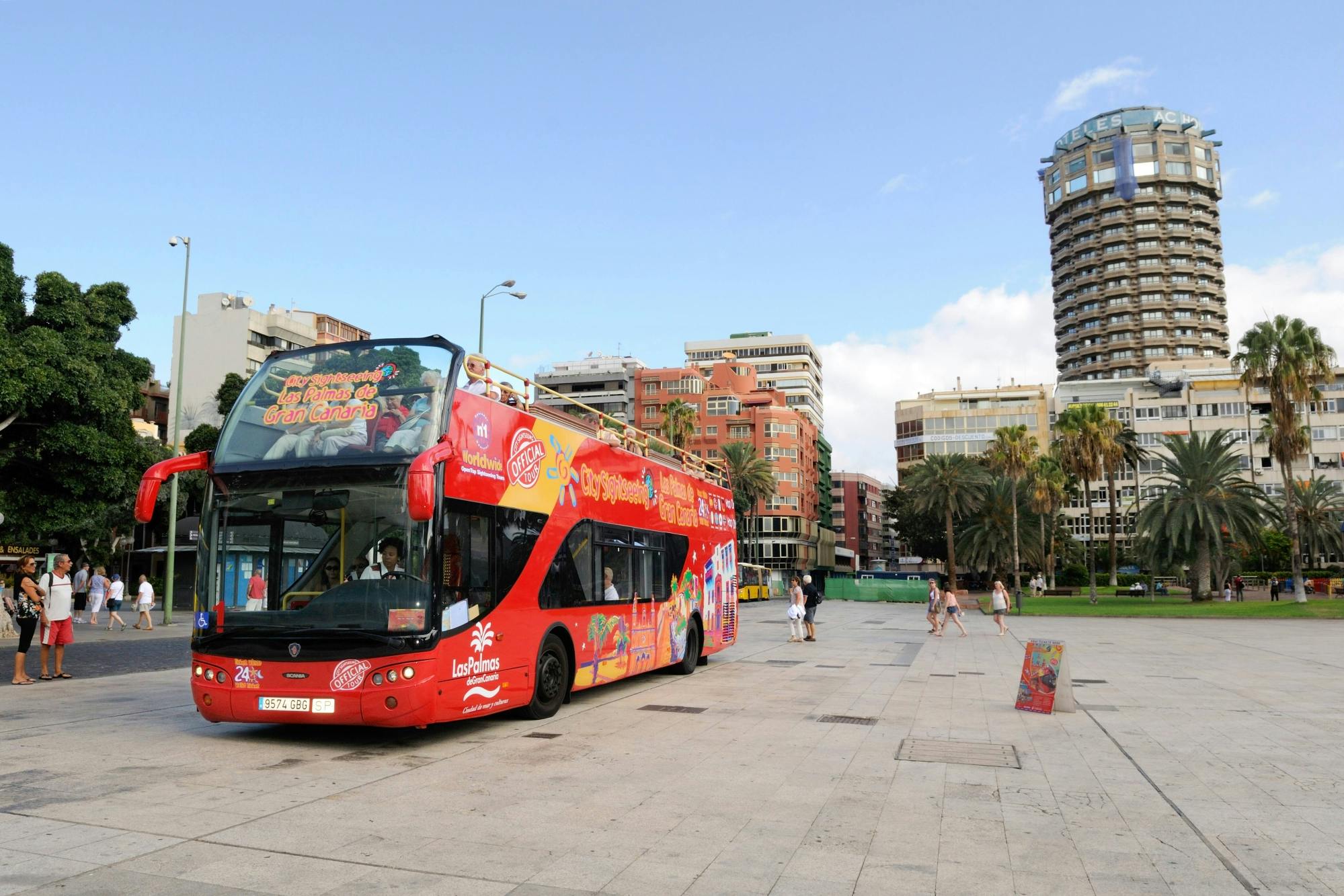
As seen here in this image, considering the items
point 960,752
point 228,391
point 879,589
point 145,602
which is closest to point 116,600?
point 145,602

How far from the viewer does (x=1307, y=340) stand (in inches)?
1721

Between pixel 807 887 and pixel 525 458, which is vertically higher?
pixel 525 458

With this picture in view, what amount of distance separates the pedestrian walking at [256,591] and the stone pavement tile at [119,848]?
10.3ft

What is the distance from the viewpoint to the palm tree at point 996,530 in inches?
2840

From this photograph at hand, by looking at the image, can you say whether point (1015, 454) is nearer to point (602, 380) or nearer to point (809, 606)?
point (809, 606)

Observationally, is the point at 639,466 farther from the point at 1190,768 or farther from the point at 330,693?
the point at 1190,768

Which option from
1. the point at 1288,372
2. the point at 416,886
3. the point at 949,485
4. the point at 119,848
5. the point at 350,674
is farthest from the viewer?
the point at 949,485

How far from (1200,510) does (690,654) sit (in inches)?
1626

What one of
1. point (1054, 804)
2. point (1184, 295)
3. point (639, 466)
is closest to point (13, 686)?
point (639, 466)

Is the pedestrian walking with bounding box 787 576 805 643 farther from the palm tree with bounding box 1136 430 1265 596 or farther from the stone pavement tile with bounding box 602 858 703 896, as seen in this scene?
the palm tree with bounding box 1136 430 1265 596

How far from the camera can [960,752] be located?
9.36 m

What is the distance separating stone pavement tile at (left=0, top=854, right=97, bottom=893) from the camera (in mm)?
4773

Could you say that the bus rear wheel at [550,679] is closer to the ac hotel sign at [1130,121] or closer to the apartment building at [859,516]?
the apartment building at [859,516]

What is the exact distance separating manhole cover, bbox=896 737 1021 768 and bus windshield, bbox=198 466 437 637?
4.83 metres
